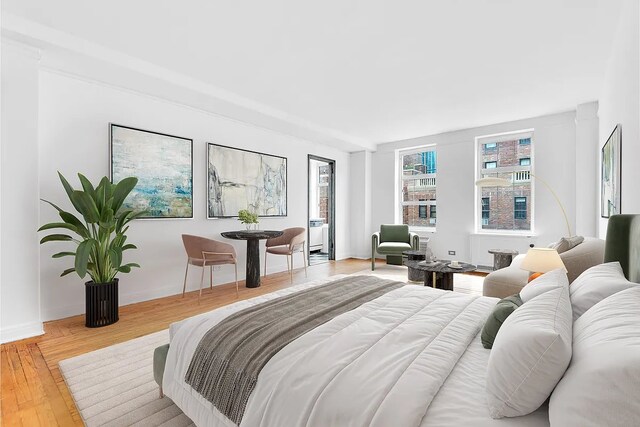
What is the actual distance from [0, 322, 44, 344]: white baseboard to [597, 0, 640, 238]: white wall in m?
5.00

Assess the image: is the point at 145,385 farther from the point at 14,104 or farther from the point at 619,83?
the point at 619,83

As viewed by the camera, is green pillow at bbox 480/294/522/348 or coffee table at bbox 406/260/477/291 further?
coffee table at bbox 406/260/477/291

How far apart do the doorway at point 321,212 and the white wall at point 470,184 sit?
1154 millimetres

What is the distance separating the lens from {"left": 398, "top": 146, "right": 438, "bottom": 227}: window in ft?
22.8

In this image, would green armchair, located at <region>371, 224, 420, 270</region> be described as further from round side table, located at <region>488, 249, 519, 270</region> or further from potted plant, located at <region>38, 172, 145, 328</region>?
potted plant, located at <region>38, 172, 145, 328</region>

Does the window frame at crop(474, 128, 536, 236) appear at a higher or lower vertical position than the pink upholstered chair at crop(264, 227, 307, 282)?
higher

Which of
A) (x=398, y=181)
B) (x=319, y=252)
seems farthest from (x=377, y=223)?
(x=319, y=252)

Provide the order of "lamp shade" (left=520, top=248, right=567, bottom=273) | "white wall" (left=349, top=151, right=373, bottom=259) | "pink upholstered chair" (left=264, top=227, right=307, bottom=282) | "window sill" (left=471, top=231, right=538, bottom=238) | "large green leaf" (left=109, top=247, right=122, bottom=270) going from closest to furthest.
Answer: "lamp shade" (left=520, top=248, right=567, bottom=273) → "large green leaf" (left=109, top=247, right=122, bottom=270) → "pink upholstered chair" (left=264, top=227, right=307, bottom=282) → "window sill" (left=471, top=231, right=538, bottom=238) → "white wall" (left=349, top=151, right=373, bottom=259)

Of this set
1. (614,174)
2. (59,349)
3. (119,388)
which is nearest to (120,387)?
(119,388)

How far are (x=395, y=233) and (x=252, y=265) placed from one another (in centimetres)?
315

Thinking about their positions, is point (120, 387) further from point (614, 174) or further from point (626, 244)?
point (614, 174)

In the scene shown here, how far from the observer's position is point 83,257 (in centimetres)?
288

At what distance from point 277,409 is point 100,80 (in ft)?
13.4

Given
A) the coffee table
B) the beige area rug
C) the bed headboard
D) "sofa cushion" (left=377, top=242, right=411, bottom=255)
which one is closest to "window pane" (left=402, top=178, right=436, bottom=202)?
"sofa cushion" (left=377, top=242, right=411, bottom=255)
